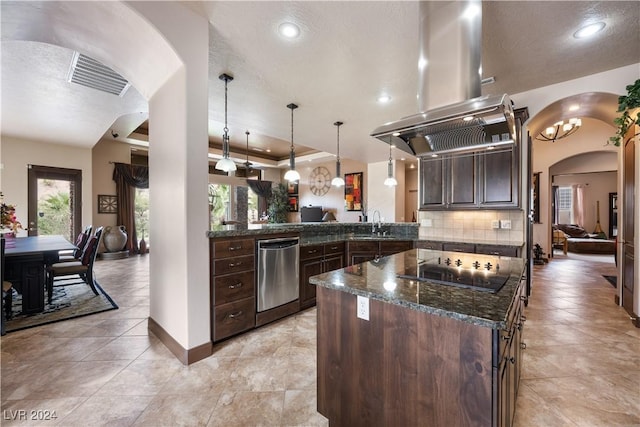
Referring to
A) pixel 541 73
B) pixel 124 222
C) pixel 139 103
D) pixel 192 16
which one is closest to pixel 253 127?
pixel 139 103

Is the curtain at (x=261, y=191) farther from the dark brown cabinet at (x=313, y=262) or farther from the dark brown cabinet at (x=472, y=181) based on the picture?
the dark brown cabinet at (x=472, y=181)

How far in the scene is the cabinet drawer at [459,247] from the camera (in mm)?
3330

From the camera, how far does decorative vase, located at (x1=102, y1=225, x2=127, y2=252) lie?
21.8 ft

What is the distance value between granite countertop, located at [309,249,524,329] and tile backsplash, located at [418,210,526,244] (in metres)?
2.00

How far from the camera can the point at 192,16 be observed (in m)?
2.08

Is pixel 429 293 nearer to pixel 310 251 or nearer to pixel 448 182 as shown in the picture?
pixel 310 251

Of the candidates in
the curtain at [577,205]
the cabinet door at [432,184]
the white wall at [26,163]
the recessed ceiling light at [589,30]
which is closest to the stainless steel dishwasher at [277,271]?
the cabinet door at [432,184]

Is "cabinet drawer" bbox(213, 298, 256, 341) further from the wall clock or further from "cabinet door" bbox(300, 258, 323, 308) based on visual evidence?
the wall clock

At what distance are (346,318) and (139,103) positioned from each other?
4.59 m

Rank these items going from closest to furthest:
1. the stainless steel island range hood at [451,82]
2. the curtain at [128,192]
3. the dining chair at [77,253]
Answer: the stainless steel island range hood at [451,82] < the dining chair at [77,253] < the curtain at [128,192]

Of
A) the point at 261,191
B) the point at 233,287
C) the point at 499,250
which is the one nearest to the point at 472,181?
the point at 499,250

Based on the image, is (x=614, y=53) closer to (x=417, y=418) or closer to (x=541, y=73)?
(x=541, y=73)

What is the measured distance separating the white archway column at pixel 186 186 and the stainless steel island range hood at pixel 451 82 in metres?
1.49

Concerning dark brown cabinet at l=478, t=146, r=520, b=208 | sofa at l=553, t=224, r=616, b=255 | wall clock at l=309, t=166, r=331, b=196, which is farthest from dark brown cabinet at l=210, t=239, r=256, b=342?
sofa at l=553, t=224, r=616, b=255
